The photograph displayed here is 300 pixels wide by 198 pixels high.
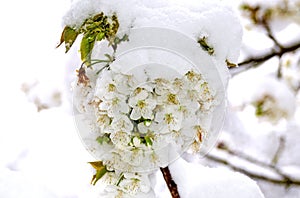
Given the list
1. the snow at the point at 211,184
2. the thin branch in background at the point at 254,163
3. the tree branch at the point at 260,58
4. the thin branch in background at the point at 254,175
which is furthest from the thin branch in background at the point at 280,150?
the snow at the point at 211,184

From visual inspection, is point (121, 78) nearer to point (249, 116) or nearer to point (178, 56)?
point (178, 56)

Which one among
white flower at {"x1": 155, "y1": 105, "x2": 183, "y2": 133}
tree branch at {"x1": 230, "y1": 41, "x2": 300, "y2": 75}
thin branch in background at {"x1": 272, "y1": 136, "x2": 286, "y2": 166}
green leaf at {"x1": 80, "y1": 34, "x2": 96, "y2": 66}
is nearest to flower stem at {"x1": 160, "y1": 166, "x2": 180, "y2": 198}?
white flower at {"x1": 155, "y1": 105, "x2": 183, "y2": 133}

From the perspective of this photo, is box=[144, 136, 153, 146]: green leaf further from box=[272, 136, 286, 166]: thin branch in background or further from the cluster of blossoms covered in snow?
box=[272, 136, 286, 166]: thin branch in background

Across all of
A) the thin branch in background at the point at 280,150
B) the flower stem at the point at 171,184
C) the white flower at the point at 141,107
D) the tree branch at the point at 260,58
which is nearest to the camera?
the white flower at the point at 141,107

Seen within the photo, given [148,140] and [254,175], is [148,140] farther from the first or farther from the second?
[254,175]

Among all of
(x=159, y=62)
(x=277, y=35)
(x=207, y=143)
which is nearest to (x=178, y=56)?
(x=159, y=62)

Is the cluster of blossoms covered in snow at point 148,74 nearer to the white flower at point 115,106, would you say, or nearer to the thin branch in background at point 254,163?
the white flower at point 115,106

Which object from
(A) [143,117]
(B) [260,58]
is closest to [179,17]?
(A) [143,117]
